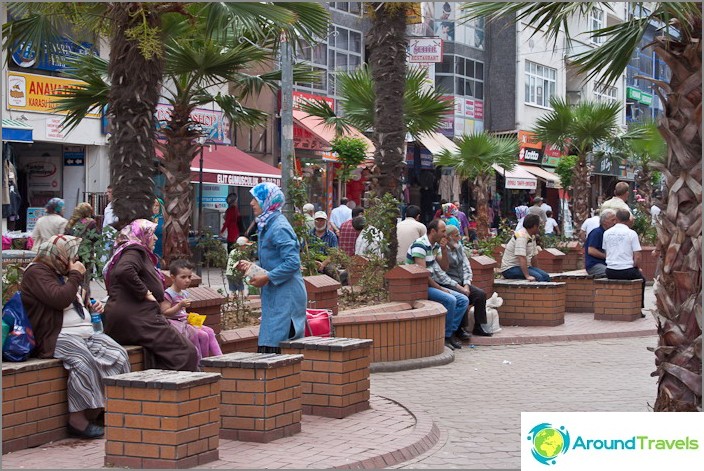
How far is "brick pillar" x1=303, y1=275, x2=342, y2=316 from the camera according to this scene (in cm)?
1090

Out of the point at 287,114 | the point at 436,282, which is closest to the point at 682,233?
the point at 436,282

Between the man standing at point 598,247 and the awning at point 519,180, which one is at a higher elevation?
the awning at point 519,180

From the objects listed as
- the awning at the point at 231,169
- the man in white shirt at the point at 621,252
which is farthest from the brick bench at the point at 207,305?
the awning at the point at 231,169

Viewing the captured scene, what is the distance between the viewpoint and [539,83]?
47.0 metres

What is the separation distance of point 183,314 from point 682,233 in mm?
3894

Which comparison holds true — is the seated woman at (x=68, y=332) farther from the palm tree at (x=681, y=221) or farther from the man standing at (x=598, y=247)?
the man standing at (x=598, y=247)

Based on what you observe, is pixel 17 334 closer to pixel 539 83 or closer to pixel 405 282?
pixel 405 282

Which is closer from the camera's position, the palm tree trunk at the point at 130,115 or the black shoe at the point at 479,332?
the palm tree trunk at the point at 130,115

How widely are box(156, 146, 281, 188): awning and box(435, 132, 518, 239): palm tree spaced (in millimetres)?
5036

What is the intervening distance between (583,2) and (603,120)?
71.2 feet

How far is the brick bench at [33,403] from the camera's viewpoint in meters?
6.64

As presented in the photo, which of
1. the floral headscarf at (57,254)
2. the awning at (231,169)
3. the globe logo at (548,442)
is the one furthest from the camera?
the awning at (231,169)

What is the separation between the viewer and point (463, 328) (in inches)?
520

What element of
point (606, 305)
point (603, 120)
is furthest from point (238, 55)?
point (603, 120)
